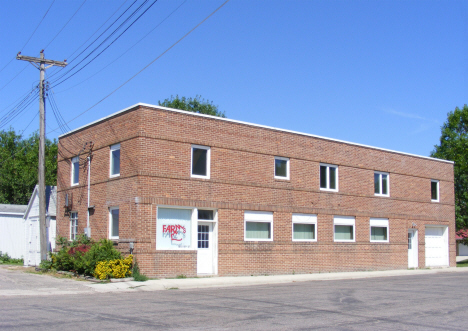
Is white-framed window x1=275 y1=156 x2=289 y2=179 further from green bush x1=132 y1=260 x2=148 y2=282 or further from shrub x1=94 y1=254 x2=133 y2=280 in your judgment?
shrub x1=94 y1=254 x2=133 y2=280

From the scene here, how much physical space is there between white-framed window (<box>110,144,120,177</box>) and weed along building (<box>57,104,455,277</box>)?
0.04 m

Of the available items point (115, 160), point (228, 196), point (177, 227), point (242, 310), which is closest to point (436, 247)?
point (228, 196)

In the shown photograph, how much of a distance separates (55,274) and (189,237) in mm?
5640

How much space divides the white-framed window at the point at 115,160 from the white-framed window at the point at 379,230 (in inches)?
547

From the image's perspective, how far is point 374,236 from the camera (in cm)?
2739

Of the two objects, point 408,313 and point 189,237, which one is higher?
point 189,237

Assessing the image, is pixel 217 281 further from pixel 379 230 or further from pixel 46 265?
pixel 379 230

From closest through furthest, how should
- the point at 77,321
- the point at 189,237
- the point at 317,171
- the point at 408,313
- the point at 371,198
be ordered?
the point at 77,321 → the point at 408,313 → the point at 189,237 → the point at 317,171 → the point at 371,198

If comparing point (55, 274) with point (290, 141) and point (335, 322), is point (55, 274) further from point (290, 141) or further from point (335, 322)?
point (335, 322)

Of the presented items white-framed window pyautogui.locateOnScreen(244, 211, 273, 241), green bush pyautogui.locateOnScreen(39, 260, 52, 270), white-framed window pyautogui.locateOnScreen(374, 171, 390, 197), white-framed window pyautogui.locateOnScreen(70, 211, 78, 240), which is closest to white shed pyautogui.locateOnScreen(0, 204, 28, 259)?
white-framed window pyautogui.locateOnScreen(70, 211, 78, 240)

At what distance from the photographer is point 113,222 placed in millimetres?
20641

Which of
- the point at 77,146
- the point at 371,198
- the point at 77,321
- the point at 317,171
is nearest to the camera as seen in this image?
the point at 77,321

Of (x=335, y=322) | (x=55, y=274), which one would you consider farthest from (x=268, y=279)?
(x=335, y=322)

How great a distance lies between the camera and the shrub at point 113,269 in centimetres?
1800
